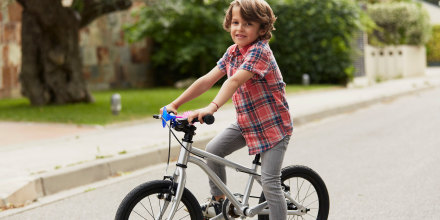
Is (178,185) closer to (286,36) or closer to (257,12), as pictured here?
(257,12)

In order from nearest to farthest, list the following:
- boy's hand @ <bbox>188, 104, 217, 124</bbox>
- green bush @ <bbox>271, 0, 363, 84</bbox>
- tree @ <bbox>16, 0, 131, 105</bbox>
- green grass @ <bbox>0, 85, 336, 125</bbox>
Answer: boy's hand @ <bbox>188, 104, 217, 124</bbox>, green grass @ <bbox>0, 85, 336, 125</bbox>, tree @ <bbox>16, 0, 131, 105</bbox>, green bush @ <bbox>271, 0, 363, 84</bbox>

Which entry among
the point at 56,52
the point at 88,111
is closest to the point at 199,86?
the point at 88,111

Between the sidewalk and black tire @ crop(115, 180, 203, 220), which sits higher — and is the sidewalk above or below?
below

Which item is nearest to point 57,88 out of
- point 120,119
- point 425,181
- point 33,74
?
point 33,74

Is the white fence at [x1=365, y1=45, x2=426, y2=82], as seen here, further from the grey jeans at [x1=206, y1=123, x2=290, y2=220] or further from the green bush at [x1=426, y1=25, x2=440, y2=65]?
the grey jeans at [x1=206, y1=123, x2=290, y2=220]

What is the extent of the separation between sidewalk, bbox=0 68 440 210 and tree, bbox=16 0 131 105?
279 centimetres

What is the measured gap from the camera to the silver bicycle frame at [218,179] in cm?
339

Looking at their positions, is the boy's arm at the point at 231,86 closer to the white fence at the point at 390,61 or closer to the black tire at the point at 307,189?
the black tire at the point at 307,189

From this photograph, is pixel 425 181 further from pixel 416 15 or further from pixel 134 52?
pixel 416 15

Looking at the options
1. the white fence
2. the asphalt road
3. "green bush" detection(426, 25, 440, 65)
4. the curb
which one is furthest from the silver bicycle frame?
"green bush" detection(426, 25, 440, 65)

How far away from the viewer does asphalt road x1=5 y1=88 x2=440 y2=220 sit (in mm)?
5125

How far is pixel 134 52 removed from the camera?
20.8m

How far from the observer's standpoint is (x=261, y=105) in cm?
357

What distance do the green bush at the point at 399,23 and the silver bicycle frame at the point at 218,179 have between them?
75.7ft
